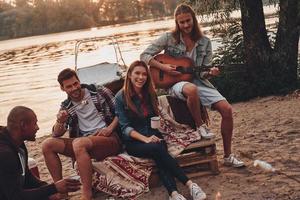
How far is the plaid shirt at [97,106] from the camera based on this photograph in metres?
5.39

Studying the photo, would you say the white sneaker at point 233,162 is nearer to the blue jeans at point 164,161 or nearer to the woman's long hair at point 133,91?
the blue jeans at point 164,161

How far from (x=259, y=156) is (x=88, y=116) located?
7.48 feet

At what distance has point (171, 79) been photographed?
19.3 ft

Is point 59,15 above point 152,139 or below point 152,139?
above

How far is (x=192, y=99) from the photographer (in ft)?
17.9

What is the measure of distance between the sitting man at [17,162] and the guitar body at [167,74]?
92.6 inches

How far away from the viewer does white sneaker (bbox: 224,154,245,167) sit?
5667mm

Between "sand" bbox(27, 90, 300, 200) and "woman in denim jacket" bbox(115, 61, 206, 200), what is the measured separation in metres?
0.38

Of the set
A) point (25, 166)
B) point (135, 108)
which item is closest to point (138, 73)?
point (135, 108)

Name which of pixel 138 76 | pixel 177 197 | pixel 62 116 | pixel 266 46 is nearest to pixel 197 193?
pixel 177 197

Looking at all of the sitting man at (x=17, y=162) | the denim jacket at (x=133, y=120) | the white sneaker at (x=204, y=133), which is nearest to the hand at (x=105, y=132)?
the denim jacket at (x=133, y=120)

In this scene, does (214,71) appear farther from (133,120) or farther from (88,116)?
(88,116)

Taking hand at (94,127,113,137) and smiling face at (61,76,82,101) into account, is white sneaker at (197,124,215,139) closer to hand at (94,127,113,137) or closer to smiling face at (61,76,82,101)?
hand at (94,127,113,137)

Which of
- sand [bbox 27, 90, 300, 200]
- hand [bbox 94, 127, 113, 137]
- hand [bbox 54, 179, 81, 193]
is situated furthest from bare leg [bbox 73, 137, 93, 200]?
hand [bbox 54, 179, 81, 193]
